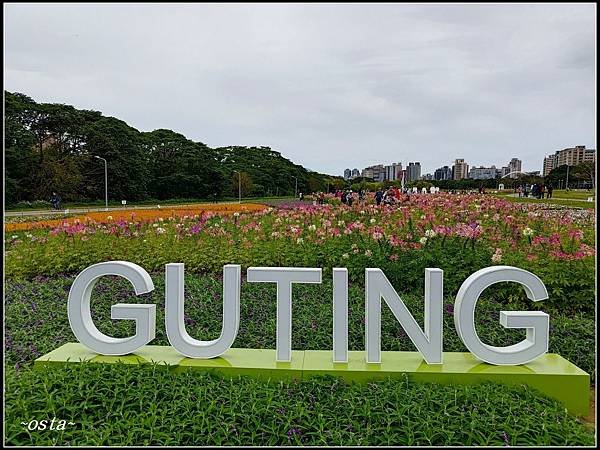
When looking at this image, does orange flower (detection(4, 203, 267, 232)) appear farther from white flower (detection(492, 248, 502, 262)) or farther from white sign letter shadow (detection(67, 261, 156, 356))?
white flower (detection(492, 248, 502, 262))

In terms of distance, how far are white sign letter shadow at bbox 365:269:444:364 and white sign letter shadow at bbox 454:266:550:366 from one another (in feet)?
0.50

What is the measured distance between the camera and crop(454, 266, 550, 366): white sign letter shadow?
3342 millimetres

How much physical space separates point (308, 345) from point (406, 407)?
1359mm

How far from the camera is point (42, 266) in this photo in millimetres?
7086

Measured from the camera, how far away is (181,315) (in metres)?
3.52

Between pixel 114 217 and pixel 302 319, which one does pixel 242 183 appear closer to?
pixel 114 217

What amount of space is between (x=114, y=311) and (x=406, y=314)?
1.89 metres

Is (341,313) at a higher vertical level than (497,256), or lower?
lower

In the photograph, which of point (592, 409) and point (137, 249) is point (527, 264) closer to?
point (592, 409)

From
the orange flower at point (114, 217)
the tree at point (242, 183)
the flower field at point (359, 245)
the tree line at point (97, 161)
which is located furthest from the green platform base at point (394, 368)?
the tree at point (242, 183)

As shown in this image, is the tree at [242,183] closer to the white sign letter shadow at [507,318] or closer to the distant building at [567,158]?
the distant building at [567,158]

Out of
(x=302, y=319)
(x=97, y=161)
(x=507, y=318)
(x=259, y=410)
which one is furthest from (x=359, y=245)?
(x=97, y=161)

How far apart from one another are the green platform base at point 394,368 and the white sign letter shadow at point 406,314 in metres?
0.11

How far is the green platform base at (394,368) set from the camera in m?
3.29
